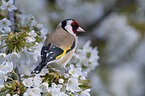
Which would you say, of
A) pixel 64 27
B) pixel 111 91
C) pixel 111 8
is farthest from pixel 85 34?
pixel 64 27

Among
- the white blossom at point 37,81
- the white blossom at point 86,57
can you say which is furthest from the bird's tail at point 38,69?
the white blossom at point 86,57

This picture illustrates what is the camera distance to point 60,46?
11.6 feet

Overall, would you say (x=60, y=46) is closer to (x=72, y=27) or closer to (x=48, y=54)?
(x=48, y=54)

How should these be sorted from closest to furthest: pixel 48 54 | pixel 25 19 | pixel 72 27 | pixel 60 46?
1. pixel 48 54
2. pixel 60 46
3. pixel 25 19
4. pixel 72 27

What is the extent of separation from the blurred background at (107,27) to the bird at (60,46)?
203 inches

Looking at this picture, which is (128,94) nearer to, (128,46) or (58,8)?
(128,46)

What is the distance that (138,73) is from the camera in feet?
45.2

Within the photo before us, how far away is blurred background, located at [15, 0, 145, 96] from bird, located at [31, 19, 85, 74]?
203 inches

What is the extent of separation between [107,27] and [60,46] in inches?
290

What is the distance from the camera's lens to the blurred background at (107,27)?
9905mm

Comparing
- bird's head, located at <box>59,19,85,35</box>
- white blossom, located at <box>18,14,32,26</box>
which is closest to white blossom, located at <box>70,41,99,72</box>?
bird's head, located at <box>59,19,85,35</box>

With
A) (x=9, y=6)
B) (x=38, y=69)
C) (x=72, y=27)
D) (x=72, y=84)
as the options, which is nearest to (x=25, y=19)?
(x=9, y=6)

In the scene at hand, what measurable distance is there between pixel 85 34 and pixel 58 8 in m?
1.85

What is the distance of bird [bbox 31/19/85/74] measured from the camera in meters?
3.21
